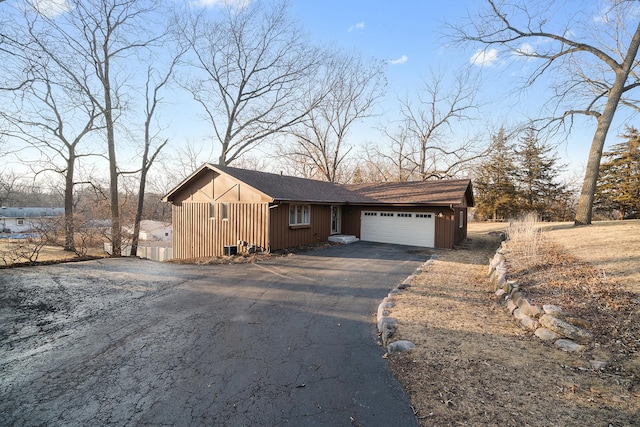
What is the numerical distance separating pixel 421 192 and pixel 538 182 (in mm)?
22150

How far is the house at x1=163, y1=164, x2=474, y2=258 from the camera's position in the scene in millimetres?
12664

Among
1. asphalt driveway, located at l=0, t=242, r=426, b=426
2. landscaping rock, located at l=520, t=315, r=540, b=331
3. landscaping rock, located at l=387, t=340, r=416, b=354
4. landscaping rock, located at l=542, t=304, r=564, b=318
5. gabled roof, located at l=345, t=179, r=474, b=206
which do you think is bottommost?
asphalt driveway, located at l=0, t=242, r=426, b=426

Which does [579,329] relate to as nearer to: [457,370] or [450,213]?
[457,370]

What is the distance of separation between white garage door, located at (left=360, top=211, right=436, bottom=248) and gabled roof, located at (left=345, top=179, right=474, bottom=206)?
848 millimetres

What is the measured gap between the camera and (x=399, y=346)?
3.92 m

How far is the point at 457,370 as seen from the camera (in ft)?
11.0

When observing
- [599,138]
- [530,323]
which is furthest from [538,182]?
[530,323]

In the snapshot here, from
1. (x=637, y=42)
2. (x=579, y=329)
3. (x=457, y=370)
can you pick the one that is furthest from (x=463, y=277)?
(x=637, y=42)

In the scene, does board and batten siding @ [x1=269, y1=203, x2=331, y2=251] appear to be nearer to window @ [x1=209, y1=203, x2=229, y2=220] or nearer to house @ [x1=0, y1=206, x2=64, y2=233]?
window @ [x1=209, y1=203, x2=229, y2=220]

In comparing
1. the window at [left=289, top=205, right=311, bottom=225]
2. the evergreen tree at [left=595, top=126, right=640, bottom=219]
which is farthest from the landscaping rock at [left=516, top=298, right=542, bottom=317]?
the evergreen tree at [left=595, top=126, right=640, bottom=219]

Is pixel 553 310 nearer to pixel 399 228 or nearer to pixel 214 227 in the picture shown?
pixel 399 228

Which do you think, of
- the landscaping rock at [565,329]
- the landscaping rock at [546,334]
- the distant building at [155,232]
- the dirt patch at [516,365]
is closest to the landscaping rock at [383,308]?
the dirt patch at [516,365]

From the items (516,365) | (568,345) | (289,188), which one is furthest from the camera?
(289,188)

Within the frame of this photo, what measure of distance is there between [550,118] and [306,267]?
49.3 ft
